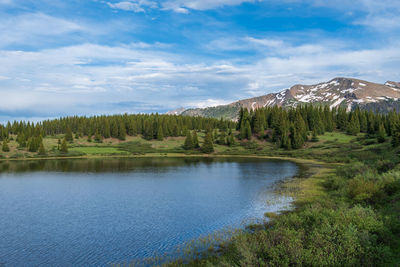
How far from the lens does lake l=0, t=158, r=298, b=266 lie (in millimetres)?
24375

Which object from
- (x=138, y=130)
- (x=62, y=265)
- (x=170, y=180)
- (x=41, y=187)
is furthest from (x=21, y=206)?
(x=138, y=130)

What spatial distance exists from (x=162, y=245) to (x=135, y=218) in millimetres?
9506

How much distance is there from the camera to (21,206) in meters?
40.2

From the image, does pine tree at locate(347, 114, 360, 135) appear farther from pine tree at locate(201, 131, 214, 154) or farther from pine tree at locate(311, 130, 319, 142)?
pine tree at locate(201, 131, 214, 154)

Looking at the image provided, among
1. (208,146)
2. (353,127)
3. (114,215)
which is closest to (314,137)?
(353,127)

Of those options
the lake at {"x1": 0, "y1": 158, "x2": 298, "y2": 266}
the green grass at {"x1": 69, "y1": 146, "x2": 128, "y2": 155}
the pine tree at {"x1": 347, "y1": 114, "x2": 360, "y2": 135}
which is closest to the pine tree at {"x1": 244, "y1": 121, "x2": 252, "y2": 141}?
the pine tree at {"x1": 347, "y1": 114, "x2": 360, "y2": 135}

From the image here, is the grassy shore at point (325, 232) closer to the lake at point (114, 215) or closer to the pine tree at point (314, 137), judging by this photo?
the lake at point (114, 215)

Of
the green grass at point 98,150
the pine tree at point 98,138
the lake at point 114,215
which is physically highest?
the pine tree at point 98,138

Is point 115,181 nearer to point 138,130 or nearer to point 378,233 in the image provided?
point 378,233

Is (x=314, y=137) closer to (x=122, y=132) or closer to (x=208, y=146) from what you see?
(x=208, y=146)

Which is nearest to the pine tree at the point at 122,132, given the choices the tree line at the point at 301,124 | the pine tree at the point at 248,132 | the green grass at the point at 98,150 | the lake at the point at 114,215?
the green grass at the point at 98,150

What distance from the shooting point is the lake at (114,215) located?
24.4m

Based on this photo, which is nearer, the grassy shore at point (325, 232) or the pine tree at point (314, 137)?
the grassy shore at point (325, 232)

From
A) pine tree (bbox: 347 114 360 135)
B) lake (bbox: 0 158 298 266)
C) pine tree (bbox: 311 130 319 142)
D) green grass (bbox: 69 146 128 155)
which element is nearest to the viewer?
lake (bbox: 0 158 298 266)
